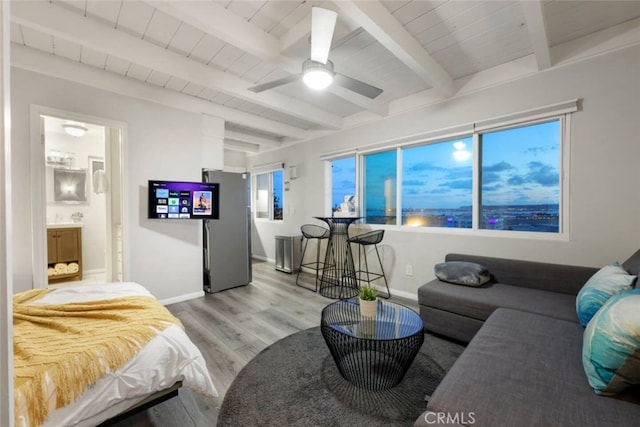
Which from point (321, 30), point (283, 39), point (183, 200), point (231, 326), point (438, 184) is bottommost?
point (231, 326)

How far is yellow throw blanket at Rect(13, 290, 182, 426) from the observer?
1.09 metres

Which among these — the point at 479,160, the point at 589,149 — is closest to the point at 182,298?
the point at 479,160

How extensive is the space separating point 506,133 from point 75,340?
384 centimetres

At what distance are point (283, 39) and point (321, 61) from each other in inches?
21.3

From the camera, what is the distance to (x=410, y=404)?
1.62 meters

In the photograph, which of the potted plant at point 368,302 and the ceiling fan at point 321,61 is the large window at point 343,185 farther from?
the potted plant at point 368,302

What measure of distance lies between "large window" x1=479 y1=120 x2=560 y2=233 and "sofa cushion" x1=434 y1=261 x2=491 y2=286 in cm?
70

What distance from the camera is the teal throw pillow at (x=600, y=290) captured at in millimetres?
1587

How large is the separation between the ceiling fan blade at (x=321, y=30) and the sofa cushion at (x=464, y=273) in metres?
2.13

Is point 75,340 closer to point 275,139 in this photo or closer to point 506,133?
point 506,133

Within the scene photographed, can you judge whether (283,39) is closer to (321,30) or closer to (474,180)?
(321,30)

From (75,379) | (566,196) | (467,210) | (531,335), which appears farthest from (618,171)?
(75,379)

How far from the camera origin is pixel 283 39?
2252mm

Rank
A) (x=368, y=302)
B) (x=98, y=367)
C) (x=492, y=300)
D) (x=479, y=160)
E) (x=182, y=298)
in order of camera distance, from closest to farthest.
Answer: (x=98, y=367), (x=368, y=302), (x=492, y=300), (x=479, y=160), (x=182, y=298)
